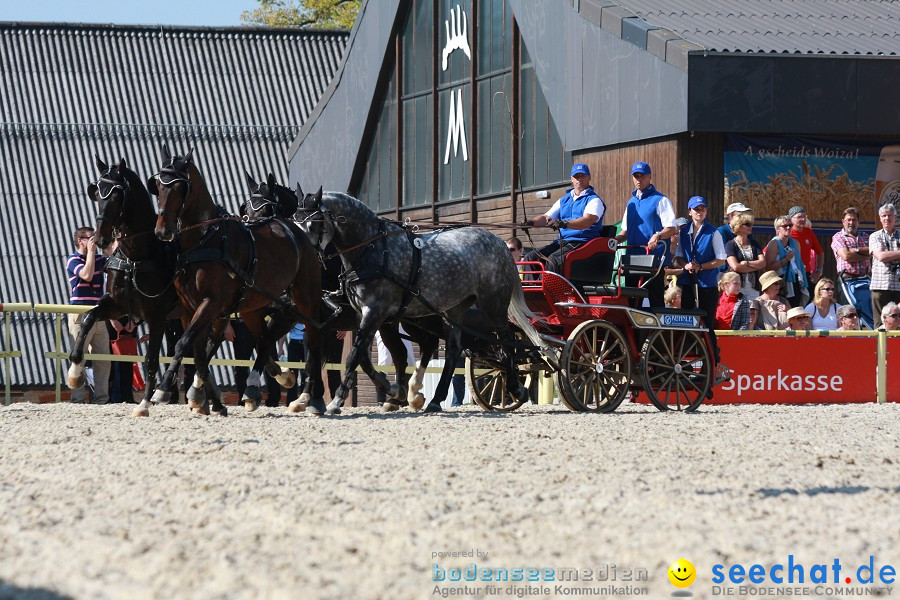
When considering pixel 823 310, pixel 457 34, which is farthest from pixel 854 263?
pixel 457 34

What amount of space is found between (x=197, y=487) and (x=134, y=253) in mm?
5890

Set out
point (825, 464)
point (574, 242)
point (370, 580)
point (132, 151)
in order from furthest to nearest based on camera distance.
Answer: point (132, 151)
point (574, 242)
point (825, 464)
point (370, 580)

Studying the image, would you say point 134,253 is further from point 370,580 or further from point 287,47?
point 287,47

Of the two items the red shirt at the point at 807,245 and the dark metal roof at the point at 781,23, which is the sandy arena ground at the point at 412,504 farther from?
the dark metal roof at the point at 781,23

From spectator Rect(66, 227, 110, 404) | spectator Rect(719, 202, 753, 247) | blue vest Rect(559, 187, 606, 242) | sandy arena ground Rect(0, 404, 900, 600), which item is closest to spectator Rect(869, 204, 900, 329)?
spectator Rect(719, 202, 753, 247)

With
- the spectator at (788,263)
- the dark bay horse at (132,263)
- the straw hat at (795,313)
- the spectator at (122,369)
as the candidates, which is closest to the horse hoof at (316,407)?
the dark bay horse at (132,263)

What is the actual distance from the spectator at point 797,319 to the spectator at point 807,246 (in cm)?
156

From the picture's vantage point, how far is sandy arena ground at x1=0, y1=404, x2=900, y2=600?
18.7ft

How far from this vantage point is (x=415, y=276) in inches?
548

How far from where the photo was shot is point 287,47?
133 feet

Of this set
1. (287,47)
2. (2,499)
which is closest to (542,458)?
(2,499)

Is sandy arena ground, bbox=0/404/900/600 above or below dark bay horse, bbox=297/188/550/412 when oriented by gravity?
below

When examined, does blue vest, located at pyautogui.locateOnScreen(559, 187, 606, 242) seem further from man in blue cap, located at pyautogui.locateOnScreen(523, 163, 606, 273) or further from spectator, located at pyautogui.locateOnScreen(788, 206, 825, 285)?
spectator, located at pyautogui.locateOnScreen(788, 206, 825, 285)

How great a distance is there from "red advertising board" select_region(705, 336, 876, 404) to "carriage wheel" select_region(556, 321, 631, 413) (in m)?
2.44
